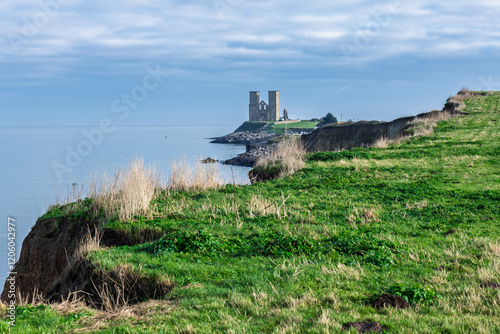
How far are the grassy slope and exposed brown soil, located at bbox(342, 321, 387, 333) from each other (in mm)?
162

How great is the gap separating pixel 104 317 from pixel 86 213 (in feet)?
29.9

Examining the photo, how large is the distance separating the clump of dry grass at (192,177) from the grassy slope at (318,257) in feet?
2.92

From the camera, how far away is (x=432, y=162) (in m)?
21.2

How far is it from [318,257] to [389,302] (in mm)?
2509

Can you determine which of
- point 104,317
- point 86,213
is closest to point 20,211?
point 86,213

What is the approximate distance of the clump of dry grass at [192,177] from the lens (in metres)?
17.3

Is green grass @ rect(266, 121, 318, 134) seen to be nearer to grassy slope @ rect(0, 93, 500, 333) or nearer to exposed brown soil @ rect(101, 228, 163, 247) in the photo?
grassy slope @ rect(0, 93, 500, 333)

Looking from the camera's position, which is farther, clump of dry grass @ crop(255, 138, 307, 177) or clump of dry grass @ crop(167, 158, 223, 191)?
clump of dry grass @ crop(255, 138, 307, 177)

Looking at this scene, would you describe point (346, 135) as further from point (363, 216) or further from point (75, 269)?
point (75, 269)

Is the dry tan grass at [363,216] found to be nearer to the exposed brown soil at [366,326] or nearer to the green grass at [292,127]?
the exposed brown soil at [366,326]

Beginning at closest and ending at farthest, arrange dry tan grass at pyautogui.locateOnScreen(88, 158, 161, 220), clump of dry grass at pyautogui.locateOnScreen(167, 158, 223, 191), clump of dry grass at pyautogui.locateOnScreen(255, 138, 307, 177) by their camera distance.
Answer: dry tan grass at pyautogui.locateOnScreen(88, 158, 161, 220)
clump of dry grass at pyautogui.locateOnScreen(167, 158, 223, 191)
clump of dry grass at pyautogui.locateOnScreen(255, 138, 307, 177)

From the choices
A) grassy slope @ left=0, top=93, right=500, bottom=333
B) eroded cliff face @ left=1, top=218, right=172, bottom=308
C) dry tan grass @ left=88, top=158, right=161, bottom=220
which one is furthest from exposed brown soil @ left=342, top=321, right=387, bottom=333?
dry tan grass @ left=88, top=158, right=161, bottom=220

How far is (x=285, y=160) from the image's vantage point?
22.7 meters

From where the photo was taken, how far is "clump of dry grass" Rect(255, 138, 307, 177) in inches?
838
